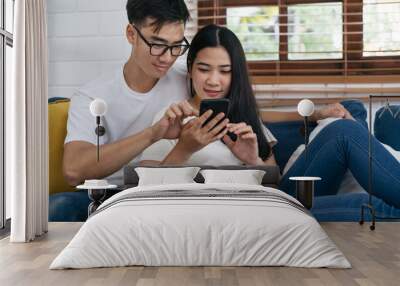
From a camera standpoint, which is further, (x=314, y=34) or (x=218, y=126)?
(x=314, y=34)

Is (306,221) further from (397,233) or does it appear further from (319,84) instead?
(319,84)

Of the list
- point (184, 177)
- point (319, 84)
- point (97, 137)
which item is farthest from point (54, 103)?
point (319, 84)

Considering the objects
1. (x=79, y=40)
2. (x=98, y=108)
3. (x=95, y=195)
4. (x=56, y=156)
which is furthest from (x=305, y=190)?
(x=79, y=40)

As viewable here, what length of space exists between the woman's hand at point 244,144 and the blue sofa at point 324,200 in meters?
0.20

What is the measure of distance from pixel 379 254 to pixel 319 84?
2.12 meters

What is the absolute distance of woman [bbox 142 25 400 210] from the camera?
554 centimetres

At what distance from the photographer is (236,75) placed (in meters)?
5.80

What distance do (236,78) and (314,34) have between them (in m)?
0.91

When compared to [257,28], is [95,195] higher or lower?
lower

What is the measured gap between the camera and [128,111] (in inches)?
229

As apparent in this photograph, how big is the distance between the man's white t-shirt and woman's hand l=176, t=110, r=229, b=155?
300 millimetres

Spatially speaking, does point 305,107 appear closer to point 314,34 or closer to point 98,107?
point 314,34

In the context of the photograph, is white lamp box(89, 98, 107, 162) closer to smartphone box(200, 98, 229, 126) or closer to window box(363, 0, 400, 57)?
smartphone box(200, 98, 229, 126)

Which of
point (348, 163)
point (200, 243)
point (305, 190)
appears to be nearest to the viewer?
point (200, 243)
